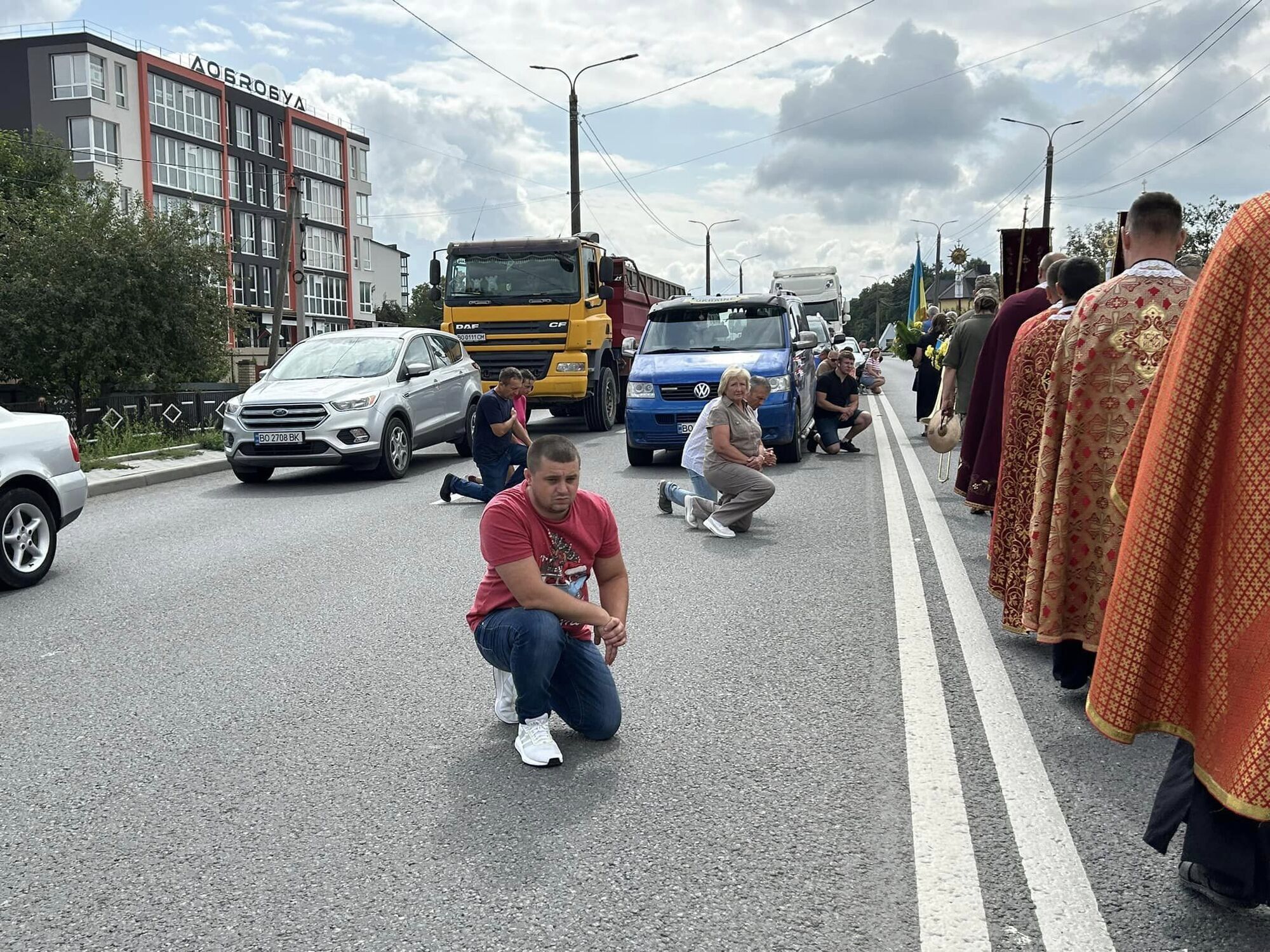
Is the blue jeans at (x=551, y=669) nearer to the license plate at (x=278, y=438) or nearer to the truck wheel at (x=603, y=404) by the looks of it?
the license plate at (x=278, y=438)

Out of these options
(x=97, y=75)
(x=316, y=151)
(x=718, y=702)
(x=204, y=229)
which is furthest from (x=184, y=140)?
(x=718, y=702)

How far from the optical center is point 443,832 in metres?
3.73

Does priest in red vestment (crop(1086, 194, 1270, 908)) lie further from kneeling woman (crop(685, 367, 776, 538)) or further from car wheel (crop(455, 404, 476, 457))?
car wheel (crop(455, 404, 476, 457))

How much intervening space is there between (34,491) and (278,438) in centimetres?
525

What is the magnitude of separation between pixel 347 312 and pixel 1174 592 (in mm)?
83695

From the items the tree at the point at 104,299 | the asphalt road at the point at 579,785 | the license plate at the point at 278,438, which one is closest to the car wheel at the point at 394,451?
the license plate at the point at 278,438

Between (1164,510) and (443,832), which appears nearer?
(1164,510)

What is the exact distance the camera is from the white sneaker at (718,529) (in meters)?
9.52

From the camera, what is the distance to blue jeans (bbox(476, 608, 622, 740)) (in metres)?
4.39

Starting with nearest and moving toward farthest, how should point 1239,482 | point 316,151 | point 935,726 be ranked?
1. point 1239,482
2. point 935,726
3. point 316,151

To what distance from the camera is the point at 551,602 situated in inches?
173

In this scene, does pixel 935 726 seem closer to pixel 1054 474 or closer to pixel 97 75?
pixel 1054 474

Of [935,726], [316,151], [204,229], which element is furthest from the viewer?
[316,151]

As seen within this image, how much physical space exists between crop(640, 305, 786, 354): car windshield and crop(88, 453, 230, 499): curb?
208 inches
